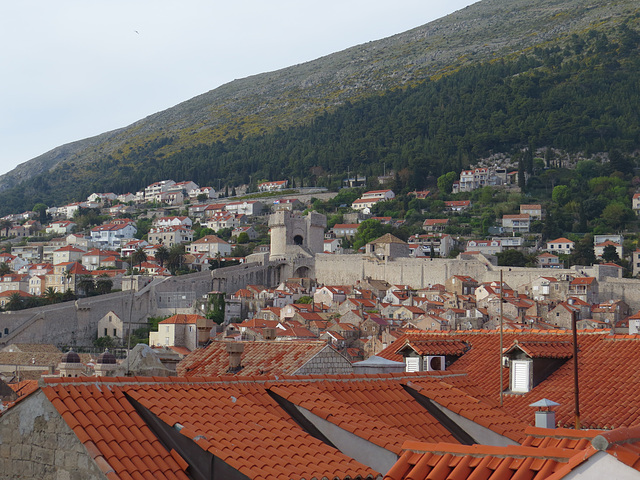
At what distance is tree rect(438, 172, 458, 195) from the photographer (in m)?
116

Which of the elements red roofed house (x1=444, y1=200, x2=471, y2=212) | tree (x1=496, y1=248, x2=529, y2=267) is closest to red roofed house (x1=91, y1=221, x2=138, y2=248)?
red roofed house (x1=444, y1=200, x2=471, y2=212)

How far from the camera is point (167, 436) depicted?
278 inches

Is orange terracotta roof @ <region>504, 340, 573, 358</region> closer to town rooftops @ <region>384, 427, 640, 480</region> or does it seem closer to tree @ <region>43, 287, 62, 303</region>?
town rooftops @ <region>384, 427, 640, 480</region>

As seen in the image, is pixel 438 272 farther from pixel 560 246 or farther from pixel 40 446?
pixel 40 446

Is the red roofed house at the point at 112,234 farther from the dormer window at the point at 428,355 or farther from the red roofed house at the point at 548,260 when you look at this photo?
the dormer window at the point at 428,355

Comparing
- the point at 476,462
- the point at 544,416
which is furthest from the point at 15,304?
the point at 476,462

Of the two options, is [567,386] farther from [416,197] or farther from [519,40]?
[519,40]

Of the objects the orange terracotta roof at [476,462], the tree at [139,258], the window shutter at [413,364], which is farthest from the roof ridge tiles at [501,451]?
the tree at [139,258]

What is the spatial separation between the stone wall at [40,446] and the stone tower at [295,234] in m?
73.5

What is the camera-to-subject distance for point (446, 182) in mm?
117250

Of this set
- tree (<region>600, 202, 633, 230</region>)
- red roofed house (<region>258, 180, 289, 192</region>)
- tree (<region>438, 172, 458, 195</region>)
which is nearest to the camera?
tree (<region>600, 202, 633, 230</region>)

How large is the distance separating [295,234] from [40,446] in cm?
7653

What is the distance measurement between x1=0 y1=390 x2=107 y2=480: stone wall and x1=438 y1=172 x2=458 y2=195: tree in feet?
361

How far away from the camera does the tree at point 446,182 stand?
116500 millimetres
